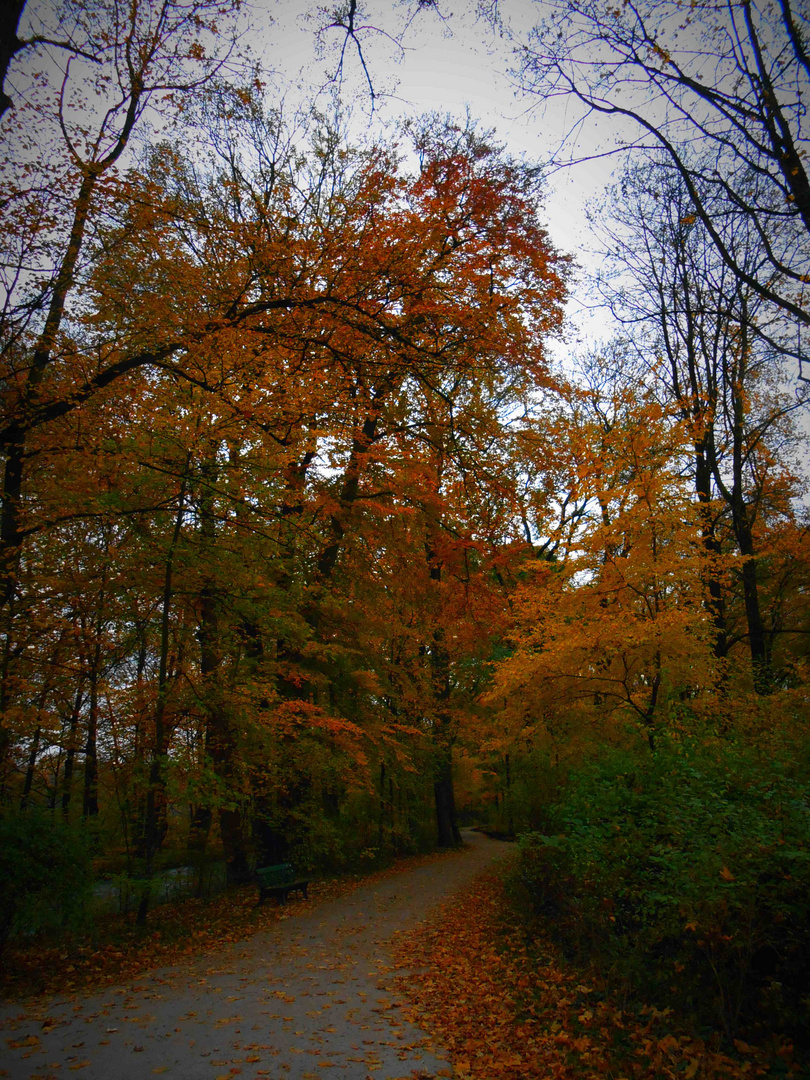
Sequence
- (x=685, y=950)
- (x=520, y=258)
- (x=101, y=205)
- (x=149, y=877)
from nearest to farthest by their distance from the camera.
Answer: (x=685, y=950) → (x=101, y=205) → (x=520, y=258) → (x=149, y=877)

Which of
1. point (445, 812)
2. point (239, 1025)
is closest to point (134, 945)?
point (239, 1025)

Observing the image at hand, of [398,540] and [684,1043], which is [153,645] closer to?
[398,540]

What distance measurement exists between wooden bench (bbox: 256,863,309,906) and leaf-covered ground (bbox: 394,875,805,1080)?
377 cm

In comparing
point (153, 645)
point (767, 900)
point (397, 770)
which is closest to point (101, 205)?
point (767, 900)

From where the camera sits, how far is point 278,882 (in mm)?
10805

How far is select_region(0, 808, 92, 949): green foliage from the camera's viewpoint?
20.5 ft

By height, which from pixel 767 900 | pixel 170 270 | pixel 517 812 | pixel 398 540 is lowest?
pixel 517 812

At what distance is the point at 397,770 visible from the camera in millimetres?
16016

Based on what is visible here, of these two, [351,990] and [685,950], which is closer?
[685,950]

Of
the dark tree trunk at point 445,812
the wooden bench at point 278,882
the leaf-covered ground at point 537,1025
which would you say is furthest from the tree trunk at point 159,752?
the dark tree trunk at point 445,812

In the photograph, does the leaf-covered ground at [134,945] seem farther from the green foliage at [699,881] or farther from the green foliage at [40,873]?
the green foliage at [699,881]

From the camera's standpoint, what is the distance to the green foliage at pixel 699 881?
3898 millimetres

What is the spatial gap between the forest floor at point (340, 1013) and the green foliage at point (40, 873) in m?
0.57

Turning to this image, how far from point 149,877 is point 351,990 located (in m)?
4.27
